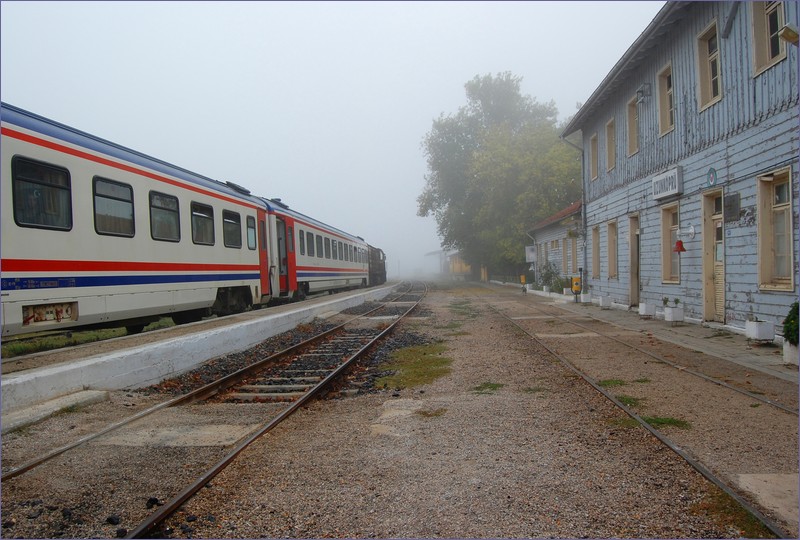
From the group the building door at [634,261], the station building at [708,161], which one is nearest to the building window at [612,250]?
the station building at [708,161]

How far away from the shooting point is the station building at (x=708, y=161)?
8.45 meters

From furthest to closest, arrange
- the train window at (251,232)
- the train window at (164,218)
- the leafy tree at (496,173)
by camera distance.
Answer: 1. the leafy tree at (496,173)
2. the train window at (251,232)
3. the train window at (164,218)

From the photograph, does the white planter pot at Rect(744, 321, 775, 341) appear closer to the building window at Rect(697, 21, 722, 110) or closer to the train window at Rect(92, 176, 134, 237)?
the building window at Rect(697, 21, 722, 110)

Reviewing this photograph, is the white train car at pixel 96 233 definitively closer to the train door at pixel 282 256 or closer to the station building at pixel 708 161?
the train door at pixel 282 256

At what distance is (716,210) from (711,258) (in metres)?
0.96

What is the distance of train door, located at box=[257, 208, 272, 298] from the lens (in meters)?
15.2

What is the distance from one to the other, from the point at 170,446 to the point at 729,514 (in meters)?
4.05

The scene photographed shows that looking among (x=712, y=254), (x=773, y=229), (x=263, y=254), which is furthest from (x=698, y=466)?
(x=263, y=254)

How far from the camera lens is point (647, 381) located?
6.39 m

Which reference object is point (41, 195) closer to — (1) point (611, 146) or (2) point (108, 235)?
(2) point (108, 235)

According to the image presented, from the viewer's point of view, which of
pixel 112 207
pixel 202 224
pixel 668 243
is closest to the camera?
pixel 112 207

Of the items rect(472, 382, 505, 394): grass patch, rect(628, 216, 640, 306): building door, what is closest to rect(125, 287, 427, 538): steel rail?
rect(472, 382, 505, 394): grass patch

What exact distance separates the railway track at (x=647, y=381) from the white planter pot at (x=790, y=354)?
4.16 ft

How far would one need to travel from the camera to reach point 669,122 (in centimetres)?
1284
